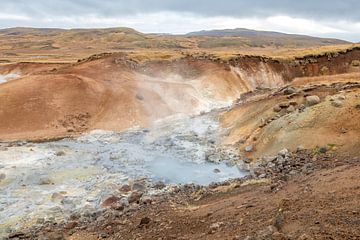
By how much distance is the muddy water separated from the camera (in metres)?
15.8

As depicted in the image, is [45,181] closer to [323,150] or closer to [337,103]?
[323,150]

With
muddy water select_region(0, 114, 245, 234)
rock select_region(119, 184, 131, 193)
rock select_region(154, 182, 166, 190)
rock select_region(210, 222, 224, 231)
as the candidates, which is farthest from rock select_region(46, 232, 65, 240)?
rock select_region(154, 182, 166, 190)

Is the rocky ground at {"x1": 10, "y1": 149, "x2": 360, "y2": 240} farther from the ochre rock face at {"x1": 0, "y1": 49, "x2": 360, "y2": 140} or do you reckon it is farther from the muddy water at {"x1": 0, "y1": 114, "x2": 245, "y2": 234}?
the ochre rock face at {"x1": 0, "y1": 49, "x2": 360, "y2": 140}

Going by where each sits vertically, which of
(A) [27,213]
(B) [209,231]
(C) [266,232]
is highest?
(C) [266,232]

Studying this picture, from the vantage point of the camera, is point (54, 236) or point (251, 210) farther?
point (54, 236)

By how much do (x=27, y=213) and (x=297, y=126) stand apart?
474 inches

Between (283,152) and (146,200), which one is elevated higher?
(283,152)

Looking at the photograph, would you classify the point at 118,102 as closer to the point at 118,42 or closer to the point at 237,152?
the point at 237,152

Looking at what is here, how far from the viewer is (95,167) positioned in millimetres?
20250

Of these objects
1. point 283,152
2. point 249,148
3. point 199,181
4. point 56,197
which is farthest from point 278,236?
point 249,148

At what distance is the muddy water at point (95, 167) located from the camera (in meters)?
15.8

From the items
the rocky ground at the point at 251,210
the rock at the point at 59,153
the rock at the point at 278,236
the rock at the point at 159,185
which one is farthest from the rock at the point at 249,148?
the rock at the point at 278,236

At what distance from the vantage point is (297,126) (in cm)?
2019

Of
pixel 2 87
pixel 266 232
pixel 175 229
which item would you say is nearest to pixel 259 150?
→ pixel 175 229
